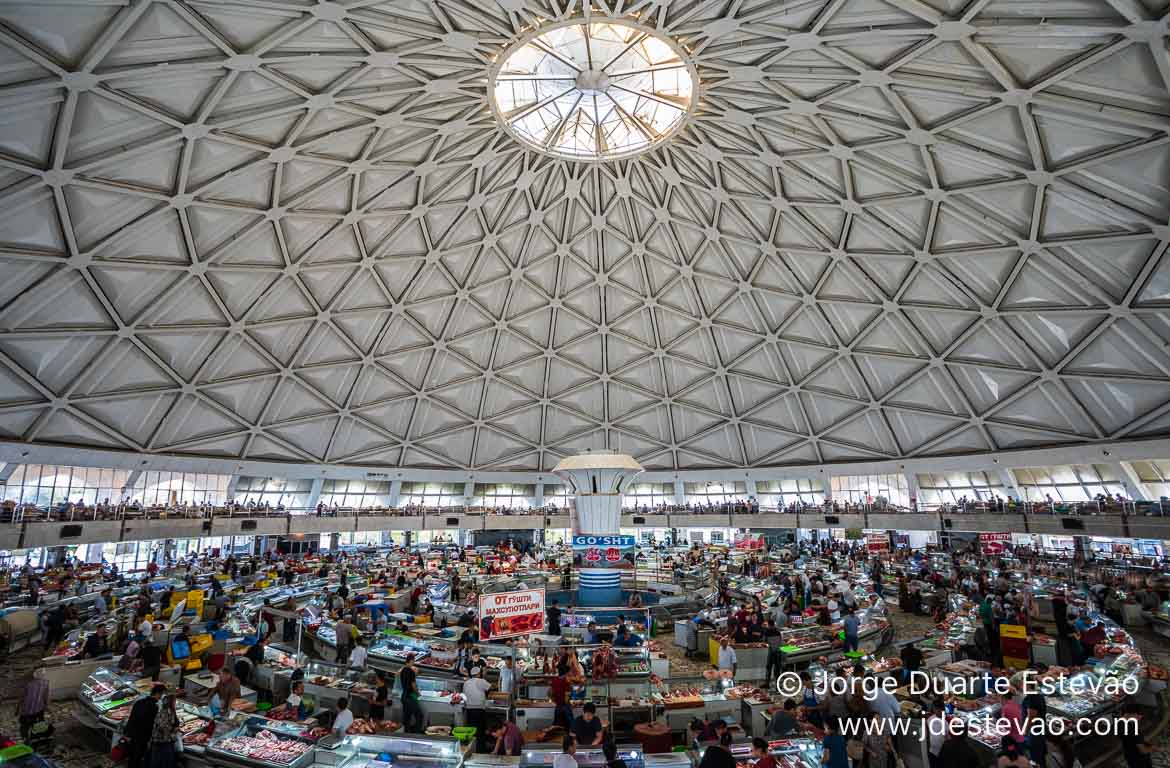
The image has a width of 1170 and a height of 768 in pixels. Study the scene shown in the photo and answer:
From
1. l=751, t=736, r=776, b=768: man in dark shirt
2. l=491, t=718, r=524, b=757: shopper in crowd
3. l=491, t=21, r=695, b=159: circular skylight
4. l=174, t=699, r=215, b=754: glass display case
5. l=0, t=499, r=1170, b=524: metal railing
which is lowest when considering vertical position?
l=491, t=718, r=524, b=757: shopper in crowd

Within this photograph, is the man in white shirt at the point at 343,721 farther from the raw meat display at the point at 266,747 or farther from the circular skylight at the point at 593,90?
the circular skylight at the point at 593,90

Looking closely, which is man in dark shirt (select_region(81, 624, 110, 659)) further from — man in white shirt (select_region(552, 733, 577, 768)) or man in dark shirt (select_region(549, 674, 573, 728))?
man in white shirt (select_region(552, 733, 577, 768))

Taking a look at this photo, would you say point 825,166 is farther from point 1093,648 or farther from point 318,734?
point 318,734

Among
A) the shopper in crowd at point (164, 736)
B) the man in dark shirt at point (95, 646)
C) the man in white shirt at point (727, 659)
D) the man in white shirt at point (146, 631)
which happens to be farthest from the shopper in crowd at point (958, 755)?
the man in dark shirt at point (95, 646)

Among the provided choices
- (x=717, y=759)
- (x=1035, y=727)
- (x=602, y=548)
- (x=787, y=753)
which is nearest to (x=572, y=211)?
(x=602, y=548)

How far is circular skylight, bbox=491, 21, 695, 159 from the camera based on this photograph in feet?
92.3

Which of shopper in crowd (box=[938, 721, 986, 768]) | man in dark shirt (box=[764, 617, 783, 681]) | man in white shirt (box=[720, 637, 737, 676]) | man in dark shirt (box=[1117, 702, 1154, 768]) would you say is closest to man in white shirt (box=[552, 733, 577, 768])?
shopper in crowd (box=[938, 721, 986, 768])

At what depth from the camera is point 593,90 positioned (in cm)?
3047

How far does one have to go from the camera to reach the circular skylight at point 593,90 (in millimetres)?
28141

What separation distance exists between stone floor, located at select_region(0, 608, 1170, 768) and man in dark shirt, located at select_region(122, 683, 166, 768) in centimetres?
199

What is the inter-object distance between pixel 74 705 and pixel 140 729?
761cm

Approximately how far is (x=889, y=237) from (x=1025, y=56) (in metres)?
13.4

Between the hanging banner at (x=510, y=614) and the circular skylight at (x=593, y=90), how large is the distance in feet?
72.6

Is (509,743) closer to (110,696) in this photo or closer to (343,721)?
(343,721)
